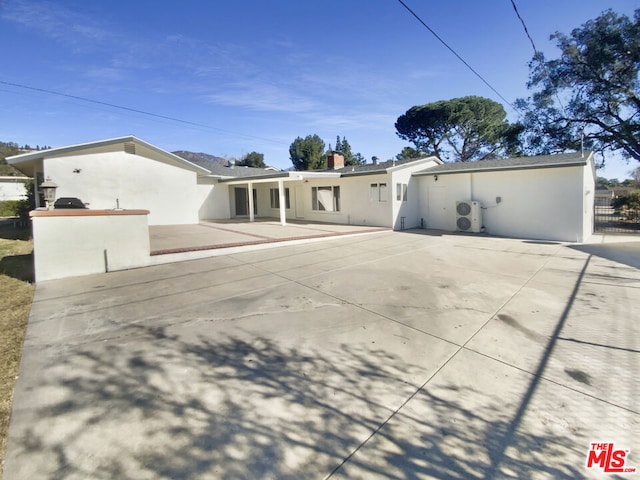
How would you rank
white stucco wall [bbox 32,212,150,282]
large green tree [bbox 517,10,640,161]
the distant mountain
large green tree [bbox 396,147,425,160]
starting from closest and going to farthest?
white stucco wall [bbox 32,212,150,282], large green tree [bbox 517,10,640,161], the distant mountain, large green tree [bbox 396,147,425,160]

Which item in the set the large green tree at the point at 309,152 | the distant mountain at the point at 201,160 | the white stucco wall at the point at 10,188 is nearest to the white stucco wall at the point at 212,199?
the distant mountain at the point at 201,160

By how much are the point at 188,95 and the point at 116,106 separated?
4893 mm

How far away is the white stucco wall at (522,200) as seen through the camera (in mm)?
10727

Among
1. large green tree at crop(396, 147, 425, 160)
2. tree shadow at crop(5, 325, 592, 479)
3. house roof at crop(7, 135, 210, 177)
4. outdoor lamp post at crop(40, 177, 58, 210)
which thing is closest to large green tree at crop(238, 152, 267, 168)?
large green tree at crop(396, 147, 425, 160)

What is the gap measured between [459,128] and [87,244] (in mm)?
30707

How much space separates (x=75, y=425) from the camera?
2.18 m

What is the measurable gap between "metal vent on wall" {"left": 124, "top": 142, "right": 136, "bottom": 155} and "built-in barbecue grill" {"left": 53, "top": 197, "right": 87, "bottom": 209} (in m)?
3.26

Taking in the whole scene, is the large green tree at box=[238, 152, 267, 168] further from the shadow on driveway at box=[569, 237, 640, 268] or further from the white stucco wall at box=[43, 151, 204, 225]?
the shadow on driveway at box=[569, 237, 640, 268]

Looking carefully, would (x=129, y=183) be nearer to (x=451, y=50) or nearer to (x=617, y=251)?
(x=451, y=50)

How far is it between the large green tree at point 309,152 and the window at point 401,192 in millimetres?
21364

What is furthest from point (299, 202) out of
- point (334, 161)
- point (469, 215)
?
point (469, 215)

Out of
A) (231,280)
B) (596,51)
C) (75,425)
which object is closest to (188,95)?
(231,280)

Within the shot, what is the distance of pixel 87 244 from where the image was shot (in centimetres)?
650

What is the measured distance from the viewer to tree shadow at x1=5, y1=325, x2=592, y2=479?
185 cm
